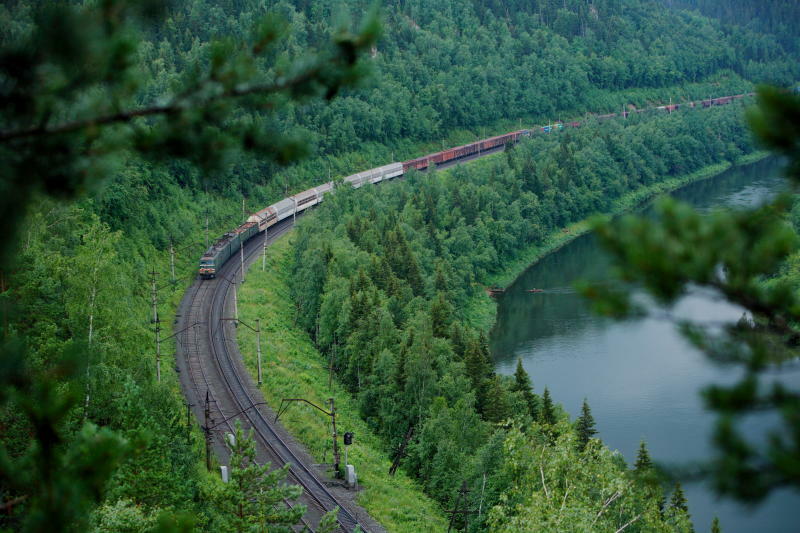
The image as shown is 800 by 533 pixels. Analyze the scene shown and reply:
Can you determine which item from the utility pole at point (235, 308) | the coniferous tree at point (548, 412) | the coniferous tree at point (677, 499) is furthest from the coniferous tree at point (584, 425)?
the utility pole at point (235, 308)

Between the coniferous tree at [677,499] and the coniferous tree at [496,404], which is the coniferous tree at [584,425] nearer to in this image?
the coniferous tree at [496,404]

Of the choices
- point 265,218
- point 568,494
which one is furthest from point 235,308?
point 568,494

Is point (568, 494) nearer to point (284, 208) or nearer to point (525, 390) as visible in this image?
point (525, 390)

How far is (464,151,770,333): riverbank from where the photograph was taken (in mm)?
53531

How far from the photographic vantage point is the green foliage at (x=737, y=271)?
4.78 metres

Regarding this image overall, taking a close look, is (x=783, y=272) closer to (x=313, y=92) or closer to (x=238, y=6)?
(x=313, y=92)

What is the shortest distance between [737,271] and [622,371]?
130 feet

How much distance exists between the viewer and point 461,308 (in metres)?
52.5

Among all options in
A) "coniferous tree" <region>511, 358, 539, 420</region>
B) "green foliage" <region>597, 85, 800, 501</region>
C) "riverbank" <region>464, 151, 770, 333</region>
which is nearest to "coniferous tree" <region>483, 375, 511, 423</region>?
A: "coniferous tree" <region>511, 358, 539, 420</region>

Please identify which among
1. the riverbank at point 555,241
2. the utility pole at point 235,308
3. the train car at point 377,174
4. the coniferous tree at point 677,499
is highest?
the train car at point 377,174

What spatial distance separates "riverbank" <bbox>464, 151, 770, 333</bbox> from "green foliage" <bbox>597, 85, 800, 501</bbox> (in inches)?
1435

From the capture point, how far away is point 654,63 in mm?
122375

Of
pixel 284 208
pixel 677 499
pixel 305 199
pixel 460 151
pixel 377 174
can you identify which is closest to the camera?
pixel 677 499

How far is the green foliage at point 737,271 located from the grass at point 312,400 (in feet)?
73.9
